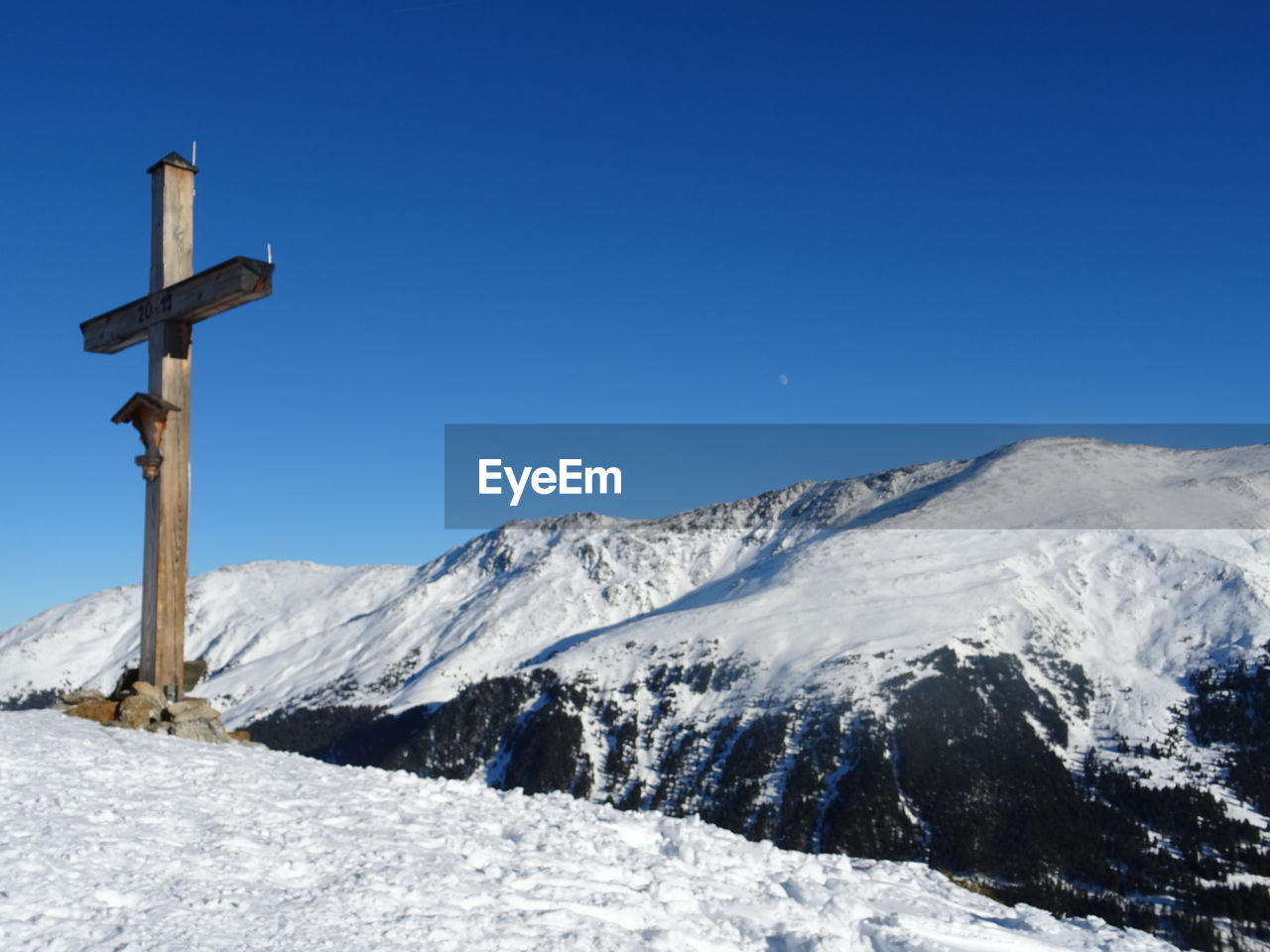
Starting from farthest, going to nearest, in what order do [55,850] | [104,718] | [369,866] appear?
[104,718]
[369,866]
[55,850]

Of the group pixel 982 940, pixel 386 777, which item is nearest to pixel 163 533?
pixel 386 777

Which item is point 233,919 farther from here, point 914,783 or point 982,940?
point 914,783

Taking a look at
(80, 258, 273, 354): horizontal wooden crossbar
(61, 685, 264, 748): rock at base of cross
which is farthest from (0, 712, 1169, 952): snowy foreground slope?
(80, 258, 273, 354): horizontal wooden crossbar

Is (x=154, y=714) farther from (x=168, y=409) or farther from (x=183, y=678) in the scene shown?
(x=168, y=409)

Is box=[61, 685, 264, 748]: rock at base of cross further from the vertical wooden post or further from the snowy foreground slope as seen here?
the snowy foreground slope

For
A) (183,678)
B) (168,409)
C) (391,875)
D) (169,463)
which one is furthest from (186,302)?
(391,875)

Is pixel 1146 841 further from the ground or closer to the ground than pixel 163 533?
closer to the ground

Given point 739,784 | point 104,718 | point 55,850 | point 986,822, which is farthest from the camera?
point 739,784

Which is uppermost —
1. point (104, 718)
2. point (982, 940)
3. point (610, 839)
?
point (104, 718)

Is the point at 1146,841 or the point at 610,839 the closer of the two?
the point at 610,839
